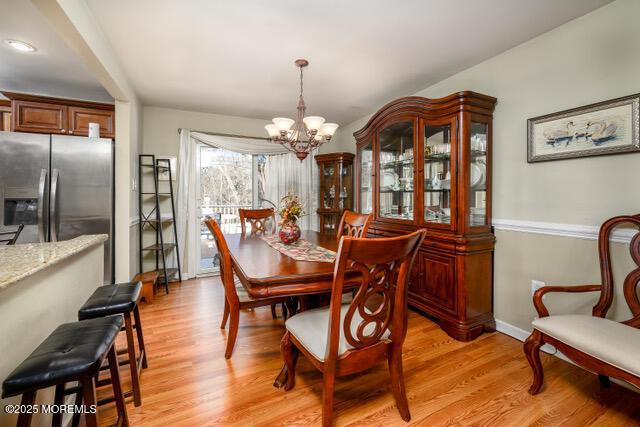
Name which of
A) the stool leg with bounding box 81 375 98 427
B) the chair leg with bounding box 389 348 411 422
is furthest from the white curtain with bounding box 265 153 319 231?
the stool leg with bounding box 81 375 98 427

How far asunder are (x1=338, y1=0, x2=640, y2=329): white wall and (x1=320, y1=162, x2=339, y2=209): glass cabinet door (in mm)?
2153

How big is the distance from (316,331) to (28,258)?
133cm

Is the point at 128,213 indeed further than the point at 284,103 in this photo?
No

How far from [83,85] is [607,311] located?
16.1ft

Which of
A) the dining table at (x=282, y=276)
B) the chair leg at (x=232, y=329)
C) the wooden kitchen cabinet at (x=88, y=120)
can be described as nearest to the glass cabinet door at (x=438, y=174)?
the dining table at (x=282, y=276)

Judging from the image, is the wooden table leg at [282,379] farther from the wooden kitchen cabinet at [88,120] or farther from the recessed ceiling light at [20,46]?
the recessed ceiling light at [20,46]

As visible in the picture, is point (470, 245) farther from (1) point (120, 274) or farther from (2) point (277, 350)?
(1) point (120, 274)

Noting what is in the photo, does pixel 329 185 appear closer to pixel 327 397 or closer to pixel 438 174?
pixel 438 174

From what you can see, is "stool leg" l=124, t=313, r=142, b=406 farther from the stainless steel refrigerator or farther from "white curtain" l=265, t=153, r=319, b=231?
"white curtain" l=265, t=153, r=319, b=231

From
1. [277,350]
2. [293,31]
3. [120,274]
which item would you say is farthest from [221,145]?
[277,350]

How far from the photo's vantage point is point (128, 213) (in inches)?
114

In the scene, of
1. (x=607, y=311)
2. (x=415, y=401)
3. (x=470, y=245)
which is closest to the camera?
(x=415, y=401)

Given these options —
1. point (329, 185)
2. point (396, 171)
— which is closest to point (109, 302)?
point (396, 171)

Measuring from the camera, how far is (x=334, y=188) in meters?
4.35
